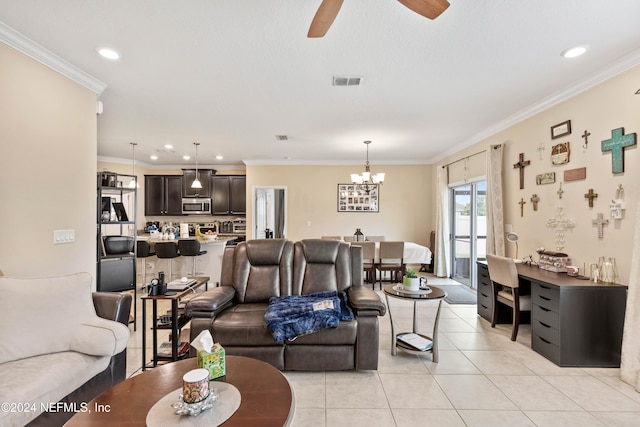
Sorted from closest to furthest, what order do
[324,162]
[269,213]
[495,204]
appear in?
[495,204], [324,162], [269,213]

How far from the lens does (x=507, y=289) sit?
345 cm

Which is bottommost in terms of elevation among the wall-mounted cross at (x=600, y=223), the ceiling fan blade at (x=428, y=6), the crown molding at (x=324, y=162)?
the wall-mounted cross at (x=600, y=223)

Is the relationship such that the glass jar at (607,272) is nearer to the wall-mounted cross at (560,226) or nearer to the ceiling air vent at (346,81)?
the wall-mounted cross at (560,226)

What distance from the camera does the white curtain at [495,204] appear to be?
13.5 feet

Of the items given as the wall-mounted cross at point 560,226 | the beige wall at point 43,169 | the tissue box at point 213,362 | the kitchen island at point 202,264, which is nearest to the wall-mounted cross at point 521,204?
the wall-mounted cross at point 560,226

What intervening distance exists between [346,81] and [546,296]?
9.30ft

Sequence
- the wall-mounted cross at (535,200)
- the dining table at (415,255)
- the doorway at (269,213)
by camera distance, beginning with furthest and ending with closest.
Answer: the doorway at (269,213)
the dining table at (415,255)
the wall-mounted cross at (535,200)

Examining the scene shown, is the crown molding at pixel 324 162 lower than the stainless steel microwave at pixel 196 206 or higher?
higher

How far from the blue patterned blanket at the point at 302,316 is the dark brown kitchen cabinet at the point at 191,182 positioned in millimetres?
5619

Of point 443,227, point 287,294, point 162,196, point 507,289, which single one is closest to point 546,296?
point 507,289

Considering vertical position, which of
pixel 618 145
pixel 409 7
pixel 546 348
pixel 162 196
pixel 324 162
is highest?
pixel 324 162

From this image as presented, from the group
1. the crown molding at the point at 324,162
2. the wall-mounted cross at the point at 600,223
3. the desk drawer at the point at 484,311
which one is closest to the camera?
the wall-mounted cross at the point at 600,223

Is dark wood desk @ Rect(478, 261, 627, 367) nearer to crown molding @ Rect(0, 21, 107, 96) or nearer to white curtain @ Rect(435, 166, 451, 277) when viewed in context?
white curtain @ Rect(435, 166, 451, 277)

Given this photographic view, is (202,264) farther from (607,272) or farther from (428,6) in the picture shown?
(607,272)
